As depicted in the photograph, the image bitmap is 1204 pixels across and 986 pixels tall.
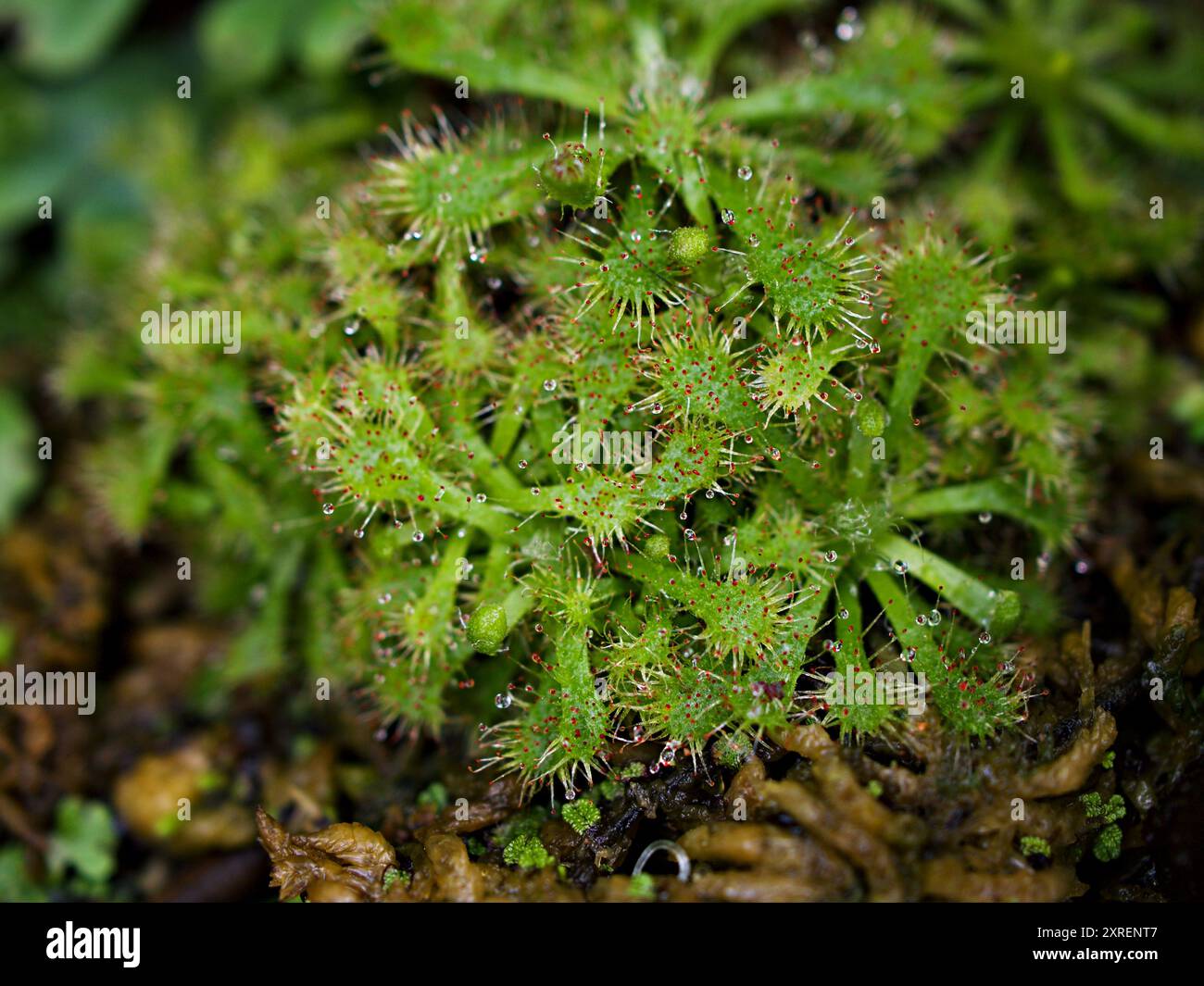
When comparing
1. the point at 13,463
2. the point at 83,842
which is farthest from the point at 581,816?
the point at 13,463

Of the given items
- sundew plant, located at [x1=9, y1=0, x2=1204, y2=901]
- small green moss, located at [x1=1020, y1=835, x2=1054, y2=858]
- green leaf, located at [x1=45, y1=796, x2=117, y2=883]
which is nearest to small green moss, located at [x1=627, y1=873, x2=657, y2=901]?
sundew plant, located at [x1=9, y1=0, x2=1204, y2=901]

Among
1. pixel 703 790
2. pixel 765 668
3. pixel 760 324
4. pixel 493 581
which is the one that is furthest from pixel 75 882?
pixel 760 324

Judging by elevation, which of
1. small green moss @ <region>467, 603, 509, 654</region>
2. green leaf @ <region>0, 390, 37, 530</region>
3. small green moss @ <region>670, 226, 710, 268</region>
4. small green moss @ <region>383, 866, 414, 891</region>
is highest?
small green moss @ <region>670, 226, 710, 268</region>

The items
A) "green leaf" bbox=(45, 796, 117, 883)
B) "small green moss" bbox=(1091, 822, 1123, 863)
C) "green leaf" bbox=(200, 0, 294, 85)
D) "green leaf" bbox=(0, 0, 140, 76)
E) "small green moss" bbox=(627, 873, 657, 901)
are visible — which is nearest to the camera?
"small green moss" bbox=(627, 873, 657, 901)

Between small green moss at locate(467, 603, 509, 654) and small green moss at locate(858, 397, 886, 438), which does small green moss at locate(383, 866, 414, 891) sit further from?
small green moss at locate(858, 397, 886, 438)

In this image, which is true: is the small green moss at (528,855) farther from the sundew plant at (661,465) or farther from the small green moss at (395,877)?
the small green moss at (395,877)

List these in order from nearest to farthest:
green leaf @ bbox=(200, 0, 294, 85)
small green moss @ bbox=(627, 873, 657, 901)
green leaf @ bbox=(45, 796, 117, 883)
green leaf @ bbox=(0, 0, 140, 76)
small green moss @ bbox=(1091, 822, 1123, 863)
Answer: small green moss @ bbox=(627, 873, 657, 901) < small green moss @ bbox=(1091, 822, 1123, 863) < green leaf @ bbox=(45, 796, 117, 883) < green leaf @ bbox=(200, 0, 294, 85) < green leaf @ bbox=(0, 0, 140, 76)
